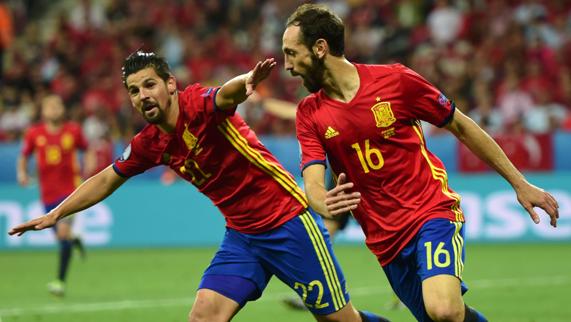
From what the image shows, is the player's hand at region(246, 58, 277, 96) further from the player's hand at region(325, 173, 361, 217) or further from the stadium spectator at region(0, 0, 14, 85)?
the stadium spectator at region(0, 0, 14, 85)

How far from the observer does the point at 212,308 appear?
654 centimetres

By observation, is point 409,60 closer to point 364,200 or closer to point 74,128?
point 74,128

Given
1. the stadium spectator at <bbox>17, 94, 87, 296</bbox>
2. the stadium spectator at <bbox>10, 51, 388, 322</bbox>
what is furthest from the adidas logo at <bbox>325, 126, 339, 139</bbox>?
the stadium spectator at <bbox>17, 94, 87, 296</bbox>

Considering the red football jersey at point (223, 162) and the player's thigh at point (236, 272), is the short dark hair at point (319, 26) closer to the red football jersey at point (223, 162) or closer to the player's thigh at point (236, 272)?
the red football jersey at point (223, 162)

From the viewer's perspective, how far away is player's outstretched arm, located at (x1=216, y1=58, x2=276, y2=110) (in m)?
6.11

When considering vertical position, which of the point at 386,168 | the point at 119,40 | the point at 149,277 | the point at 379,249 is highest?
the point at 119,40

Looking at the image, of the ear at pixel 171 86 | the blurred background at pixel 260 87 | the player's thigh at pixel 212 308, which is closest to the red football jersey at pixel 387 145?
the ear at pixel 171 86

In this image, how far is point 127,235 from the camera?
54.3 feet

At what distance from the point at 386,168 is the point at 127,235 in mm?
10796

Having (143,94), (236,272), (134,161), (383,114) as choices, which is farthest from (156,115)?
(383,114)

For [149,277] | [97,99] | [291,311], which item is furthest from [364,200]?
[97,99]

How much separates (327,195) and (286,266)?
1269 millimetres

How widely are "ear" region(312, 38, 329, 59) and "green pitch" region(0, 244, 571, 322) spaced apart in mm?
4037

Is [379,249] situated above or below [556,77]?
below
